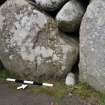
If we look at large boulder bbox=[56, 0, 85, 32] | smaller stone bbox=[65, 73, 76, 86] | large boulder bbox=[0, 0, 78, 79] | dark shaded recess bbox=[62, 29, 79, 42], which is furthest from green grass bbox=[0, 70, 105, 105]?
large boulder bbox=[56, 0, 85, 32]

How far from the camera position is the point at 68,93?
4.27 m

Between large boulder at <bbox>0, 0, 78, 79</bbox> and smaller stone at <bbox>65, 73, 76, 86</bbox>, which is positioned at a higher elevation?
large boulder at <bbox>0, 0, 78, 79</bbox>

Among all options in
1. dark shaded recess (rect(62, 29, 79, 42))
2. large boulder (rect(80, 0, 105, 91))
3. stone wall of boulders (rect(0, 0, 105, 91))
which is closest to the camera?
large boulder (rect(80, 0, 105, 91))

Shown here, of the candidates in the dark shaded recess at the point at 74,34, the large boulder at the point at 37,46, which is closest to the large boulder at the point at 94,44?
the large boulder at the point at 37,46

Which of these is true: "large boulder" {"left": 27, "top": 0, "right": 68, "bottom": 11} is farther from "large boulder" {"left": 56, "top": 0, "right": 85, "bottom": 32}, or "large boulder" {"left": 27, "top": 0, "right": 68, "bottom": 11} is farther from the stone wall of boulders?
"large boulder" {"left": 56, "top": 0, "right": 85, "bottom": 32}

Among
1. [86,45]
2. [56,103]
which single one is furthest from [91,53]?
[56,103]

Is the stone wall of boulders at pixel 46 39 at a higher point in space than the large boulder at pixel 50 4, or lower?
lower

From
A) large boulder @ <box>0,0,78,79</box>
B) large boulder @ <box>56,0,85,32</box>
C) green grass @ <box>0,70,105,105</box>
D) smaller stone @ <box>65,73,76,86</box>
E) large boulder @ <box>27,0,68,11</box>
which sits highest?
large boulder @ <box>27,0,68,11</box>

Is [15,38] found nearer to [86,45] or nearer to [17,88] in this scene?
[17,88]

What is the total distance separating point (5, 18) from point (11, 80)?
0.88 metres

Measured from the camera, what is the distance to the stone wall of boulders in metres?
4.36

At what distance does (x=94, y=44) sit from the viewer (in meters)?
4.18

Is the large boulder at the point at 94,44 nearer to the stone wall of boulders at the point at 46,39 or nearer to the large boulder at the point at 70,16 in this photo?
the stone wall of boulders at the point at 46,39

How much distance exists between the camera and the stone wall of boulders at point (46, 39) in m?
4.36
